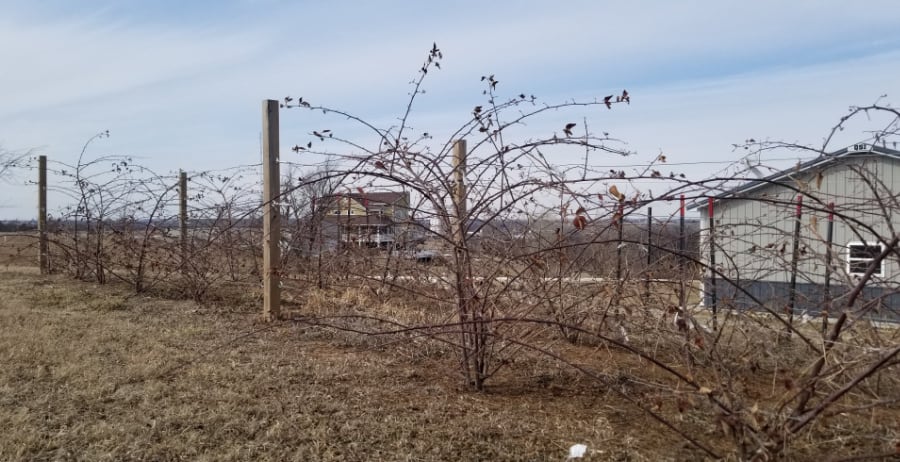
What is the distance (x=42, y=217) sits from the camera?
991cm

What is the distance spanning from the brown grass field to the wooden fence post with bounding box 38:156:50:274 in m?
4.53

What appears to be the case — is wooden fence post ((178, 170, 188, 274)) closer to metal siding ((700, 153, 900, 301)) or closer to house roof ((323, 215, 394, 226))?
house roof ((323, 215, 394, 226))

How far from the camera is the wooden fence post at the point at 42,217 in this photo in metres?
9.62

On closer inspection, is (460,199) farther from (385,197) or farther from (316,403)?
(316,403)

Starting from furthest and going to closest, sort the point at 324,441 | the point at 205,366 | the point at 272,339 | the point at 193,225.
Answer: the point at 193,225 < the point at 272,339 < the point at 205,366 < the point at 324,441

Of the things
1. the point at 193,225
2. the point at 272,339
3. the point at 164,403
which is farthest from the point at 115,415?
the point at 193,225

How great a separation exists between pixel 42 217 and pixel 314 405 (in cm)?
844

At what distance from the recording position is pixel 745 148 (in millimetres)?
3391

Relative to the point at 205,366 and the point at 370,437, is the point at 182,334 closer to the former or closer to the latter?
the point at 205,366

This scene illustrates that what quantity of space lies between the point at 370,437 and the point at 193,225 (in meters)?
5.83

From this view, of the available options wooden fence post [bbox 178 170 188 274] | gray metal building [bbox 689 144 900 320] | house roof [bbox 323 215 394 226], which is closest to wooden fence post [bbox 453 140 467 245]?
house roof [bbox 323 215 394 226]

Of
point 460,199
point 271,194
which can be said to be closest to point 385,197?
point 460,199

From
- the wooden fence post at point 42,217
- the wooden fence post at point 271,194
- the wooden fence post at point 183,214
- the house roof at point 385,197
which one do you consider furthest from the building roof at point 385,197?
the wooden fence post at point 42,217

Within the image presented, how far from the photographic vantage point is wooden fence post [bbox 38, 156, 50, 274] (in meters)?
9.62
